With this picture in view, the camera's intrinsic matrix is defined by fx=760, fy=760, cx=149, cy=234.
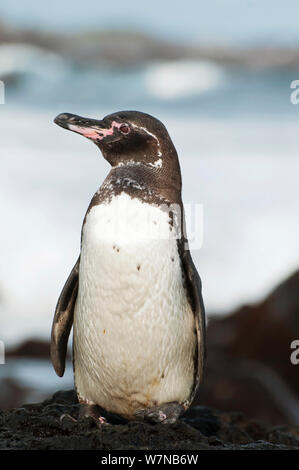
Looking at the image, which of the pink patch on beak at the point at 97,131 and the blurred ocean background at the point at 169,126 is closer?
the pink patch on beak at the point at 97,131

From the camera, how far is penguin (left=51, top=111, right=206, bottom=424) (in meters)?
1.93

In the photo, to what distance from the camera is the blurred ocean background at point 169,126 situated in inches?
294

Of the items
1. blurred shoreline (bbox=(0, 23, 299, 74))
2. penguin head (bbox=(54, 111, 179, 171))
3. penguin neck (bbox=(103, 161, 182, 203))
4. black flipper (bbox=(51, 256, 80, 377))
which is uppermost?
blurred shoreline (bbox=(0, 23, 299, 74))

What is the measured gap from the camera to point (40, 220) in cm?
832

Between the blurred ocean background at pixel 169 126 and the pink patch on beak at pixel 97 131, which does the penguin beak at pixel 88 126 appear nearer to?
the pink patch on beak at pixel 97 131

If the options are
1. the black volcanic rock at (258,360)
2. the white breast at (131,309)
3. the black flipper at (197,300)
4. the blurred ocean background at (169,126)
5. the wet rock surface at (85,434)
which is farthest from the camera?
the blurred ocean background at (169,126)

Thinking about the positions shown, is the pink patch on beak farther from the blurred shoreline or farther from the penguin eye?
the blurred shoreline

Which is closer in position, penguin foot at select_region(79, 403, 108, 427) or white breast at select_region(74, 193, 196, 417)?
white breast at select_region(74, 193, 196, 417)

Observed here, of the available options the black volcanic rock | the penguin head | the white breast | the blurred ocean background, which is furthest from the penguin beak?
the blurred ocean background

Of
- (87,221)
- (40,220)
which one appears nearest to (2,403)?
(87,221)

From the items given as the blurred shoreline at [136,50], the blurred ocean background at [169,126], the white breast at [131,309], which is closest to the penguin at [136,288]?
the white breast at [131,309]

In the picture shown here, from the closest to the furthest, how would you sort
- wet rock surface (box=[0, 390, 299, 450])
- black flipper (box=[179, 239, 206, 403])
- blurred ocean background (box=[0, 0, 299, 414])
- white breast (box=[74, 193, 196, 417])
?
1. wet rock surface (box=[0, 390, 299, 450])
2. white breast (box=[74, 193, 196, 417])
3. black flipper (box=[179, 239, 206, 403])
4. blurred ocean background (box=[0, 0, 299, 414])

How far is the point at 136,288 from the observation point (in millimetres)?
1929

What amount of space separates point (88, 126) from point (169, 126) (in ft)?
25.6
